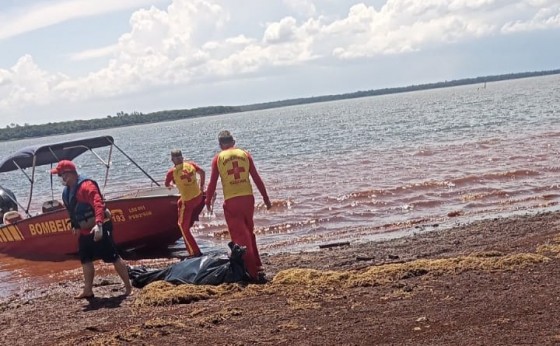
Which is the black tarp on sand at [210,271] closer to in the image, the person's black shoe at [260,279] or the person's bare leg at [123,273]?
the person's black shoe at [260,279]

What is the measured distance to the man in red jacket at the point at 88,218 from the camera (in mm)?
8117

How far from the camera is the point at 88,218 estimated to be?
8281mm

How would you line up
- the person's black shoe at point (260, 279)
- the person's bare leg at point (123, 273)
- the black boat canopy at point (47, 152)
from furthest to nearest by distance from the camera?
the black boat canopy at point (47, 152) → the person's bare leg at point (123, 273) → the person's black shoe at point (260, 279)

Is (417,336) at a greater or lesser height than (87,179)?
lesser

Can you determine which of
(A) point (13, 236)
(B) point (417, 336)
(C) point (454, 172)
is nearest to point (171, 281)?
(B) point (417, 336)

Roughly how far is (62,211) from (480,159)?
15.6 meters

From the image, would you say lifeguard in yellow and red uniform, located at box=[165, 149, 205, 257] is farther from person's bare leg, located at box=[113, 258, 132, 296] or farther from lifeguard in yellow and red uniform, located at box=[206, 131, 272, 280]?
person's bare leg, located at box=[113, 258, 132, 296]

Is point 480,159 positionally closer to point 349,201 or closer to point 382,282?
point 349,201

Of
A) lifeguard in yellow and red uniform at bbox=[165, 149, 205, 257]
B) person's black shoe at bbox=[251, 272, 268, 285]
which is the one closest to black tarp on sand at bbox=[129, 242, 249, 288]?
person's black shoe at bbox=[251, 272, 268, 285]

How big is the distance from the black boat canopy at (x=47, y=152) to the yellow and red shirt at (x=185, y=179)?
378cm

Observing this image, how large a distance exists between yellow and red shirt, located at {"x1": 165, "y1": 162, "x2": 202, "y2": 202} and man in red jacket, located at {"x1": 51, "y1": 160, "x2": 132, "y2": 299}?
89.3 inches

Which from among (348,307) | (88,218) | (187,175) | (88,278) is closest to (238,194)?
(88,218)

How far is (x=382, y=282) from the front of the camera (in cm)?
736

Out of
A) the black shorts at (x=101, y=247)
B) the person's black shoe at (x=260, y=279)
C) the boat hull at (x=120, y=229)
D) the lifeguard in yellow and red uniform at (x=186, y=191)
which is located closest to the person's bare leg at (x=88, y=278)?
the black shorts at (x=101, y=247)
